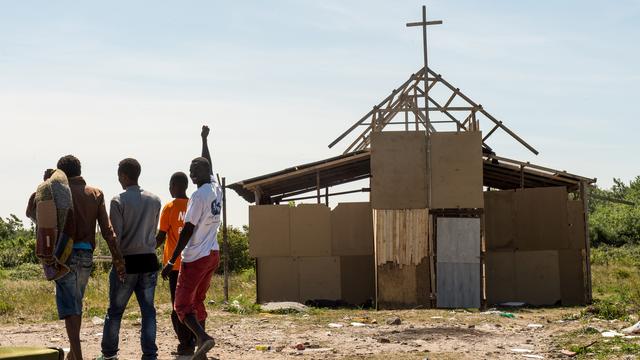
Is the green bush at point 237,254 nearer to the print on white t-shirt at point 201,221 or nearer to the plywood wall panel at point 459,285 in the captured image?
the plywood wall panel at point 459,285

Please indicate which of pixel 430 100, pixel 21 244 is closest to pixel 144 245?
pixel 430 100

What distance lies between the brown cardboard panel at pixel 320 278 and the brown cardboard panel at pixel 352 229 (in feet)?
1.13

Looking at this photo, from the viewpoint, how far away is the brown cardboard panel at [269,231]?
60.7ft

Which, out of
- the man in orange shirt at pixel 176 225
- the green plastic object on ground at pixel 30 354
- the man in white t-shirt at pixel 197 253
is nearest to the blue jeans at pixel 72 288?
the man in white t-shirt at pixel 197 253

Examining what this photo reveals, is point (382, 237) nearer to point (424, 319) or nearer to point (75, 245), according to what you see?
point (424, 319)

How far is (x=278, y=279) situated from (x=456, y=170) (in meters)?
4.30

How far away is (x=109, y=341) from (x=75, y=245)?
1012mm

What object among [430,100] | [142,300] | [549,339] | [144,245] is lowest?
[549,339]

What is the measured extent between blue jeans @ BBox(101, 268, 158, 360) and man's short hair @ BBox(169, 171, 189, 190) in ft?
4.08

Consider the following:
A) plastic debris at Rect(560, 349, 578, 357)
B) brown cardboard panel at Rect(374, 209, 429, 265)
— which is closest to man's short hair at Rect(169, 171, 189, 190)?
plastic debris at Rect(560, 349, 578, 357)

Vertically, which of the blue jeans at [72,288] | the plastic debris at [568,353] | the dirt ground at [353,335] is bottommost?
the plastic debris at [568,353]

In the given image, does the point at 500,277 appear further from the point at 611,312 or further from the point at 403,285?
the point at 611,312

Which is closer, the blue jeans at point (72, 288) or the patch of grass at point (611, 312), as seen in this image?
the blue jeans at point (72, 288)

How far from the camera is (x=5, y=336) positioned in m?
11.9
